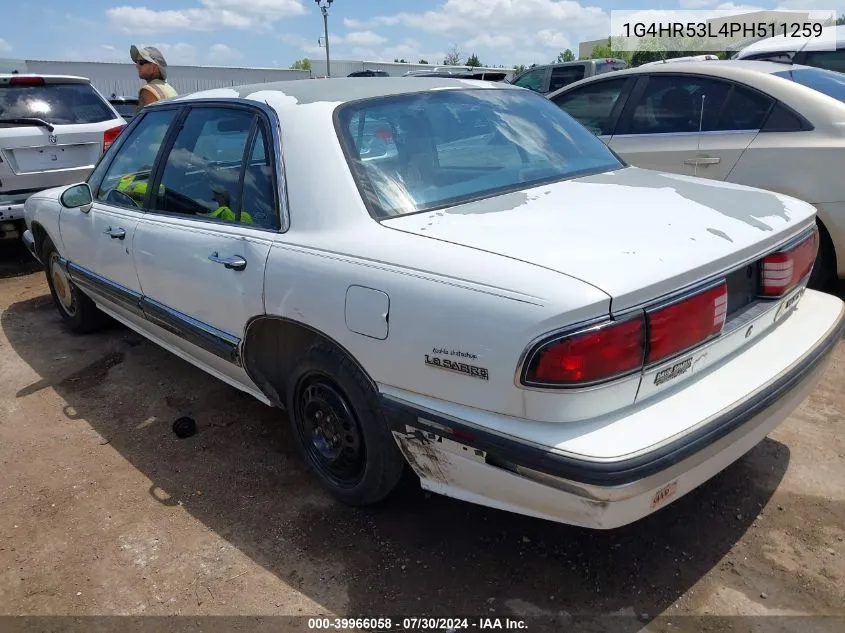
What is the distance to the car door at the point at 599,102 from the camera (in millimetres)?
5102

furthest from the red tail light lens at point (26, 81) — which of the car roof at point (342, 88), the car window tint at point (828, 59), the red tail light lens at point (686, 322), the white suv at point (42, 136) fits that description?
the car window tint at point (828, 59)

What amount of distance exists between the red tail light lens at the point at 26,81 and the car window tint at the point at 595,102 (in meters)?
5.06

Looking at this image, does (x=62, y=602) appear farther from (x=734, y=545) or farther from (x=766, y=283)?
(x=766, y=283)

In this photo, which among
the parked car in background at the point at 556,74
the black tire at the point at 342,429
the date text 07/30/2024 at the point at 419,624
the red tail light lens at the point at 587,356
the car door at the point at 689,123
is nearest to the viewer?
the red tail light lens at the point at 587,356

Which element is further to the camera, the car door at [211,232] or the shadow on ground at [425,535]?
the car door at [211,232]

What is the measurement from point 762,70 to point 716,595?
3.80 metres

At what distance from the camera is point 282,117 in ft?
8.81

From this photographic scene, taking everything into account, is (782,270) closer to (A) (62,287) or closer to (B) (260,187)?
(B) (260,187)

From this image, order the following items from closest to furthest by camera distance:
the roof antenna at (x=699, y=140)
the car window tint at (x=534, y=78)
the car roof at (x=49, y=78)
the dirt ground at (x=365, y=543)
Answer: the dirt ground at (x=365, y=543) < the roof antenna at (x=699, y=140) < the car roof at (x=49, y=78) < the car window tint at (x=534, y=78)

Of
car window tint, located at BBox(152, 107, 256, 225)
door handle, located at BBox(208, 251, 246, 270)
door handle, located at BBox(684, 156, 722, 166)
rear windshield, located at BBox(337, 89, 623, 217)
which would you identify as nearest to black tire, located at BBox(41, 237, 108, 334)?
car window tint, located at BBox(152, 107, 256, 225)

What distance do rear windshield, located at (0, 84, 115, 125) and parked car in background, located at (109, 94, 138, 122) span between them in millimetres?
4582

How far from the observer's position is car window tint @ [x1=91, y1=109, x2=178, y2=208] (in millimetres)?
3539

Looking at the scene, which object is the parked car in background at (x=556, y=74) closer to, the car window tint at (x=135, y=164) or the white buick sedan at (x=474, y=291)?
the car window tint at (x=135, y=164)

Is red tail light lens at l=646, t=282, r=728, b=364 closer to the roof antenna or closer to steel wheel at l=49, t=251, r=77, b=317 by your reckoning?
the roof antenna
